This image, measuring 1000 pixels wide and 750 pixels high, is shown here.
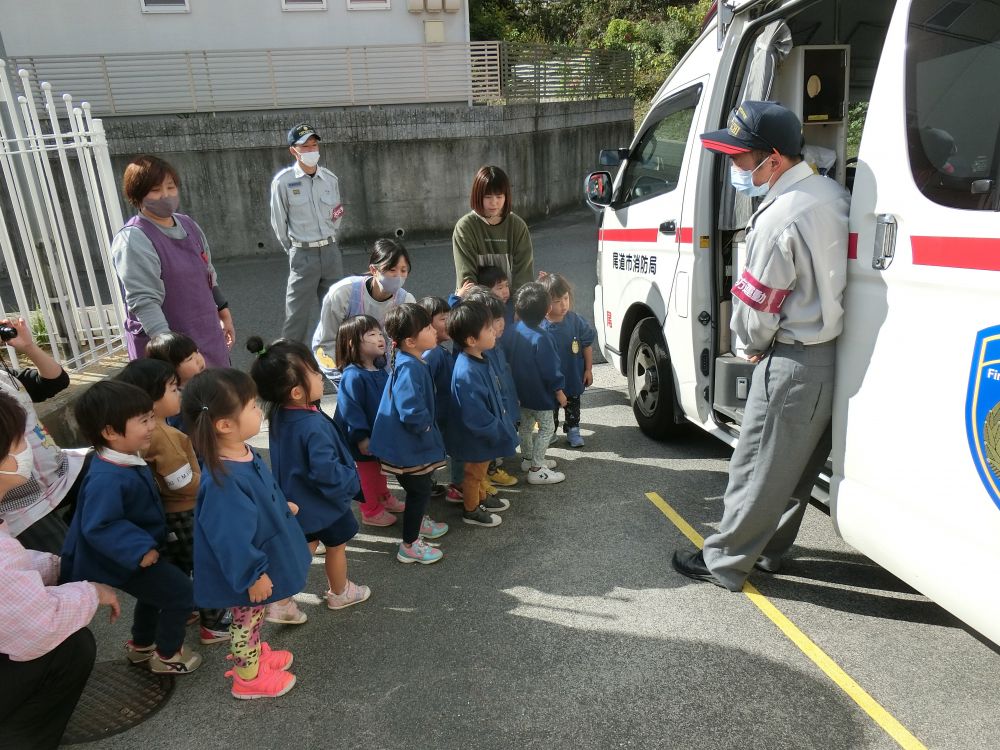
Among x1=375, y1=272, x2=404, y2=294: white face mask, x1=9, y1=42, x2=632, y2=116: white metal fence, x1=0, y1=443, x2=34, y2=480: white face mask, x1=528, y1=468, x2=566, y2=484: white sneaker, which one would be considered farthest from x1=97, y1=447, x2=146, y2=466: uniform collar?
x1=9, y1=42, x2=632, y2=116: white metal fence

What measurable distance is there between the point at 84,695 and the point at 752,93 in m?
4.02

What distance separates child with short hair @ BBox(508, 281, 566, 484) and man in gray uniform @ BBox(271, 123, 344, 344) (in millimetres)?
2441

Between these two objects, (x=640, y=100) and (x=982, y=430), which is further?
(x=640, y=100)

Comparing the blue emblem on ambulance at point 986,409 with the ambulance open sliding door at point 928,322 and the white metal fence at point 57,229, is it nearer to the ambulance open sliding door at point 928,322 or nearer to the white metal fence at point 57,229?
the ambulance open sliding door at point 928,322

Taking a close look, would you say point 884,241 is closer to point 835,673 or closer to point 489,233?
point 835,673

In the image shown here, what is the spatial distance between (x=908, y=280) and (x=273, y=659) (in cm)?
267

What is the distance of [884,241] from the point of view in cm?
239

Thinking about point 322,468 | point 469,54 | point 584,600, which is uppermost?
point 469,54

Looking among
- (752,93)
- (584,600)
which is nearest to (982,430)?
(584,600)

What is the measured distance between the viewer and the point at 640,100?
2120 centimetres

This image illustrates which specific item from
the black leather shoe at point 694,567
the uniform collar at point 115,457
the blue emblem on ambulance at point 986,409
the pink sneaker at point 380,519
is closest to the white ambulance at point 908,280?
the blue emblem on ambulance at point 986,409

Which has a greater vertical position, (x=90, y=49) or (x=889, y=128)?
(x=90, y=49)

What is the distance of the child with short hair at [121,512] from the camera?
2.45 meters

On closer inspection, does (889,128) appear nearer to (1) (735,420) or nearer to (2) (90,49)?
(1) (735,420)
